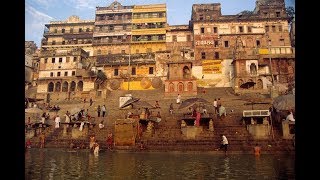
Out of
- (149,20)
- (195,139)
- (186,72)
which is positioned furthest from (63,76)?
(195,139)

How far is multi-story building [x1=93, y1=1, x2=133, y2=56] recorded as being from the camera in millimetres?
57031

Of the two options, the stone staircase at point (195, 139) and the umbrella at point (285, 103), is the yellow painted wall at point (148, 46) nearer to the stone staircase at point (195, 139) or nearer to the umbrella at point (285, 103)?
the stone staircase at point (195, 139)

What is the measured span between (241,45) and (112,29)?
27.5m

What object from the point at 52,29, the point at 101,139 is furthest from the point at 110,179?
the point at 52,29

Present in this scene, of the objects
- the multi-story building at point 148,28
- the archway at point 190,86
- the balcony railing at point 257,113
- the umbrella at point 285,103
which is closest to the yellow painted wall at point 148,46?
the multi-story building at point 148,28

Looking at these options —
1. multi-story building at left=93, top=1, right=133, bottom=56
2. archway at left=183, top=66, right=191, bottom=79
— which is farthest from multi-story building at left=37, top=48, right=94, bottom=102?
archway at left=183, top=66, right=191, bottom=79

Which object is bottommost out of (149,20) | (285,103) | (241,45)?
(285,103)

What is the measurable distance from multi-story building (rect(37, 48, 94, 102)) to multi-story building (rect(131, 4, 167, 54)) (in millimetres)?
10620

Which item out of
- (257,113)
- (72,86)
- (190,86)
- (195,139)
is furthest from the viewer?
(72,86)

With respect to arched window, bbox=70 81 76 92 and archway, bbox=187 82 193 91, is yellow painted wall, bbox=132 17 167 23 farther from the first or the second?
archway, bbox=187 82 193 91

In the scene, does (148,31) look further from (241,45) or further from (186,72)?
Answer: (186,72)

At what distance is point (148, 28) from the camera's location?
57250mm

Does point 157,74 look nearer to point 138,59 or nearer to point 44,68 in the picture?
point 138,59

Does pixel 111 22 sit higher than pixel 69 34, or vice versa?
pixel 111 22
